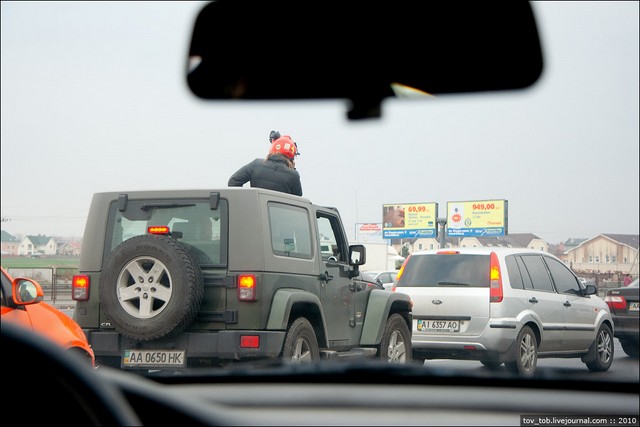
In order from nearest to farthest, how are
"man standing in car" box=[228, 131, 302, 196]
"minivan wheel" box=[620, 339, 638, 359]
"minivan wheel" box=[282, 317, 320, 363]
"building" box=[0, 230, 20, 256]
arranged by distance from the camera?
"minivan wheel" box=[620, 339, 638, 359], "building" box=[0, 230, 20, 256], "minivan wheel" box=[282, 317, 320, 363], "man standing in car" box=[228, 131, 302, 196]

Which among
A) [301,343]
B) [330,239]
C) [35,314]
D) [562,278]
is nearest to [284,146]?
[35,314]

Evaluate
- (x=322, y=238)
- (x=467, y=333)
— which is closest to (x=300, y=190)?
(x=322, y=238)

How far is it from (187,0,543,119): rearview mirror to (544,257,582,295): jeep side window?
2843 mm

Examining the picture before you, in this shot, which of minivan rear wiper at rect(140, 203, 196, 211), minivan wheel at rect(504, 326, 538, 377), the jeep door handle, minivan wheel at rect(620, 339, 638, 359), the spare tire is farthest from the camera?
minivan wheel at rect(504, 326, 538, 377)

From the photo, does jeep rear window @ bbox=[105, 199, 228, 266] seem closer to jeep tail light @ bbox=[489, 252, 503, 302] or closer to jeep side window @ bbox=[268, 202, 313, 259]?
jeep side window @ bbox=[268, 202, 313, 259]

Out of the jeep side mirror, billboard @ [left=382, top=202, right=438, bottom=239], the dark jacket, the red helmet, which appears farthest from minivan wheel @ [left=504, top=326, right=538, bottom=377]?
the red helmet

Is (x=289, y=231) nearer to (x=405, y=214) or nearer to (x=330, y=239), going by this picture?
(x=330, y=239)

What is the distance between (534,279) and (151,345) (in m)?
4.63

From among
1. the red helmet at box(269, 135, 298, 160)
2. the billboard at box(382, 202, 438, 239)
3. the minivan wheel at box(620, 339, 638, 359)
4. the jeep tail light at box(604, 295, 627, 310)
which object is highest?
the red helmet at box(269, 135, 298, 160)

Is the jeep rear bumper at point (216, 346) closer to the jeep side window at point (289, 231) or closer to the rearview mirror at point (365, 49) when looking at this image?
the jeep side window at point (289, 231)

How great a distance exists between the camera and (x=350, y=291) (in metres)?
9.42

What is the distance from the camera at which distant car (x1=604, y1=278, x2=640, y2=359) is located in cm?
466

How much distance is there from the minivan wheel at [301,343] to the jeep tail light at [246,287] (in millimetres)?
489

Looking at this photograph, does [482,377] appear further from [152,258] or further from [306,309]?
[306,309]
